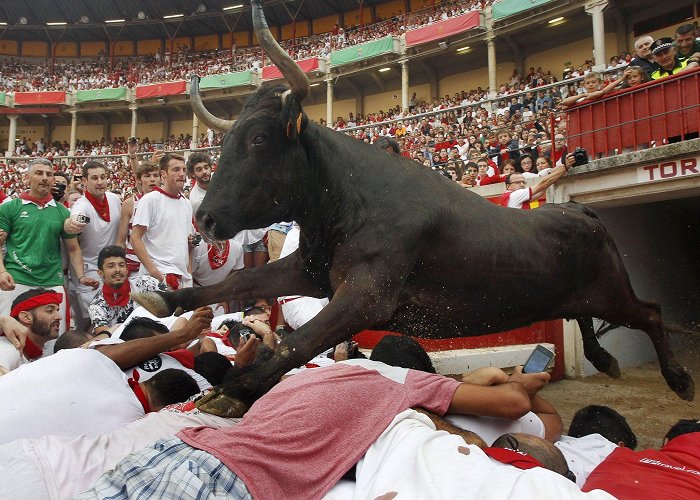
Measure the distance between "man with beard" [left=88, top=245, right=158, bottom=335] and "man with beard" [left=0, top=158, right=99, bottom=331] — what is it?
1.33 feet

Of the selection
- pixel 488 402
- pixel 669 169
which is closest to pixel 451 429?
pixel 488 402

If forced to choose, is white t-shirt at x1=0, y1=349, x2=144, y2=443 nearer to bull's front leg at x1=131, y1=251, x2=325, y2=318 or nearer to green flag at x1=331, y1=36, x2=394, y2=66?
bull's front leg at x1=131, y1=251, x2=325, y2=318

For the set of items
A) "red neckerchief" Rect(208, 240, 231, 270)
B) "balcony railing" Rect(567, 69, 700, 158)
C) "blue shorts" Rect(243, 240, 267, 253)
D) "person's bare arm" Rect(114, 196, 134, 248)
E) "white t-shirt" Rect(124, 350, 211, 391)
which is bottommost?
"white t-shirt" Rect(124, 350, 211, 391)

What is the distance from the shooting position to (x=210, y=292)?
357 cm

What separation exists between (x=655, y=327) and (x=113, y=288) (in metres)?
4.70

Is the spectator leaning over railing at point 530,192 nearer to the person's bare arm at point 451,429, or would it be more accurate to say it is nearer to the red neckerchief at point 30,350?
the person's bare arm at point 451,429

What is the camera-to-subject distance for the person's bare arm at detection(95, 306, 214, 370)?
354 centimetres

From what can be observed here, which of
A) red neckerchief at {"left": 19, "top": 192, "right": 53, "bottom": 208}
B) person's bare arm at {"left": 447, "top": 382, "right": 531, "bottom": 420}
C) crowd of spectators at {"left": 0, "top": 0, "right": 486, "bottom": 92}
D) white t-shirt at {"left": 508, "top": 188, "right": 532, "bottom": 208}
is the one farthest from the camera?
crowd of spectators at {"left": 0, "top": 0, "right": 486, "bottom": 92}

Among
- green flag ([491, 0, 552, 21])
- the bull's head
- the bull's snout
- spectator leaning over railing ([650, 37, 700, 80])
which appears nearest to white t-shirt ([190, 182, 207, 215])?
the bull's head

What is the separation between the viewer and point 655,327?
444cm

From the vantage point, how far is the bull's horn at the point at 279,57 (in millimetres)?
2906

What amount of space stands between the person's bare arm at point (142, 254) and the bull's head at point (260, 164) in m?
2.85

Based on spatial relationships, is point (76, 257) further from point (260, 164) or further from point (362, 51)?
point (362, 51)

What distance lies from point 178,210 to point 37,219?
53.2 inches
